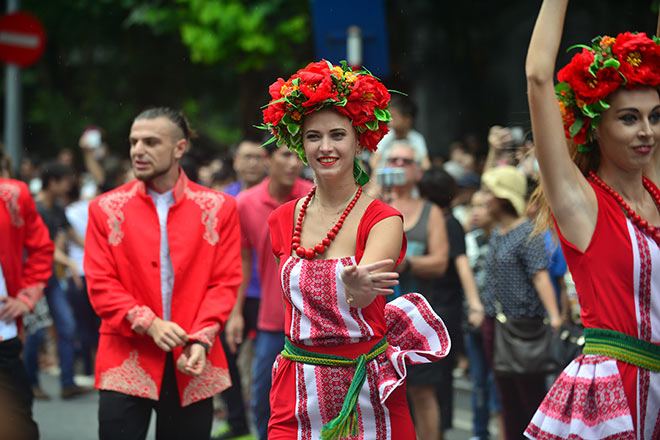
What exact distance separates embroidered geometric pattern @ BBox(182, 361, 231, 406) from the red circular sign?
323 inches

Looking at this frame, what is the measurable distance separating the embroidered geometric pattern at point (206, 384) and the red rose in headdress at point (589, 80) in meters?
2.42

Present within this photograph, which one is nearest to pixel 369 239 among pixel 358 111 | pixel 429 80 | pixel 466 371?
pixel 358 111

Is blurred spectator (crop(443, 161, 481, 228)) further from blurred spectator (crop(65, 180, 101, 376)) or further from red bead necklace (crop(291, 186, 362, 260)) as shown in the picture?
red bead necklace (crop(291, 186, 362, 260))

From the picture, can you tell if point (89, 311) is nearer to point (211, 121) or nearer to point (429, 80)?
point (429, 80)

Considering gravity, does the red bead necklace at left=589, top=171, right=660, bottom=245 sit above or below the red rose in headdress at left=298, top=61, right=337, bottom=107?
below

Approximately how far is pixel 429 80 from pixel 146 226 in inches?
459

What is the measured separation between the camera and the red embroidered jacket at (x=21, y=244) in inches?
212

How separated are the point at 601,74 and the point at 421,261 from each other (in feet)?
9.65

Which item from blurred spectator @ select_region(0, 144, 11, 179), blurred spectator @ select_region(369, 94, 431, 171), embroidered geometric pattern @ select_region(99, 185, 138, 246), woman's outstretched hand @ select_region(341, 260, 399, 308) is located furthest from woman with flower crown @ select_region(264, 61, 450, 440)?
blurred spectator @ select_region(369, 94, 431, 171)

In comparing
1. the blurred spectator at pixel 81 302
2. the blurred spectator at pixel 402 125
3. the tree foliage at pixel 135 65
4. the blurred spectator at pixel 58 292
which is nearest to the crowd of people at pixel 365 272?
the blurred spectator at pixel 402 125

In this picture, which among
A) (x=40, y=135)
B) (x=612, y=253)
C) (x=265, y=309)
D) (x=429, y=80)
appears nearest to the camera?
(x=612, y=253)

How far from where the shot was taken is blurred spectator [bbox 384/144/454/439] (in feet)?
20.9

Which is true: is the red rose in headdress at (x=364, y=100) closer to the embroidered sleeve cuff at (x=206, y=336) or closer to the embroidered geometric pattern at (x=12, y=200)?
the embroidered sleeve cuff at (x=206, y=336)

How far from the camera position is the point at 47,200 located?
9.88m
